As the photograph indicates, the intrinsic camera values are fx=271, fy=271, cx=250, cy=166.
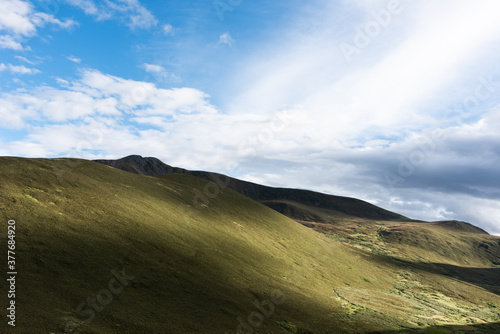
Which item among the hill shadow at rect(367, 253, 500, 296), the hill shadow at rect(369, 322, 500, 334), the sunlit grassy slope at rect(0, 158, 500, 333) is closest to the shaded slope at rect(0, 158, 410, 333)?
the sunlit grassy slope at rect(0, 158, 500, 333)

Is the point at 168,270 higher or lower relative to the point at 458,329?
higher

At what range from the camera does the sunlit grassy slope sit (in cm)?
1847

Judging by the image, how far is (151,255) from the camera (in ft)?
91.4

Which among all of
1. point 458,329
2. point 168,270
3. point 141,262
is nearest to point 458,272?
point 458,329

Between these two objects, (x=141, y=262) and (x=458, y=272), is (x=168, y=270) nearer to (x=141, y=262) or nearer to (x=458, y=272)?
(x=141, y=262)

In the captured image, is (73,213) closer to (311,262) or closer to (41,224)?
(41,224)

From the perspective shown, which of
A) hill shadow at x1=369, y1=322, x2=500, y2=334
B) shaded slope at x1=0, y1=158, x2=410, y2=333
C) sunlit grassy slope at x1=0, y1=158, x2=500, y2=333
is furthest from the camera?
hill shadow at x1=369, y1=322, x2=500, y2=334

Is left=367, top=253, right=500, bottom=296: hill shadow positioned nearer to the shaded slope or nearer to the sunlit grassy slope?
the sunlit grassy slope

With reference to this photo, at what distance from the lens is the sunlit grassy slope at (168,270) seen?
60.6 ft

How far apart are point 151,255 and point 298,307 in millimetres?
16286

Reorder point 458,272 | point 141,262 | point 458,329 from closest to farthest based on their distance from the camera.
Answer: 1. point 141,262
2. point 458,329
3. point 458,272

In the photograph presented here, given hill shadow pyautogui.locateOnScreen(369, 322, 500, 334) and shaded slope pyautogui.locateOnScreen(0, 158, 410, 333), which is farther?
hill shadow pyautogui.locateOnScreen(369, 322, 500, 334)

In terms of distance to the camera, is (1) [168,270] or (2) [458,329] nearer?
(1) [168,270]

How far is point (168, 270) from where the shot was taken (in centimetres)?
2628
